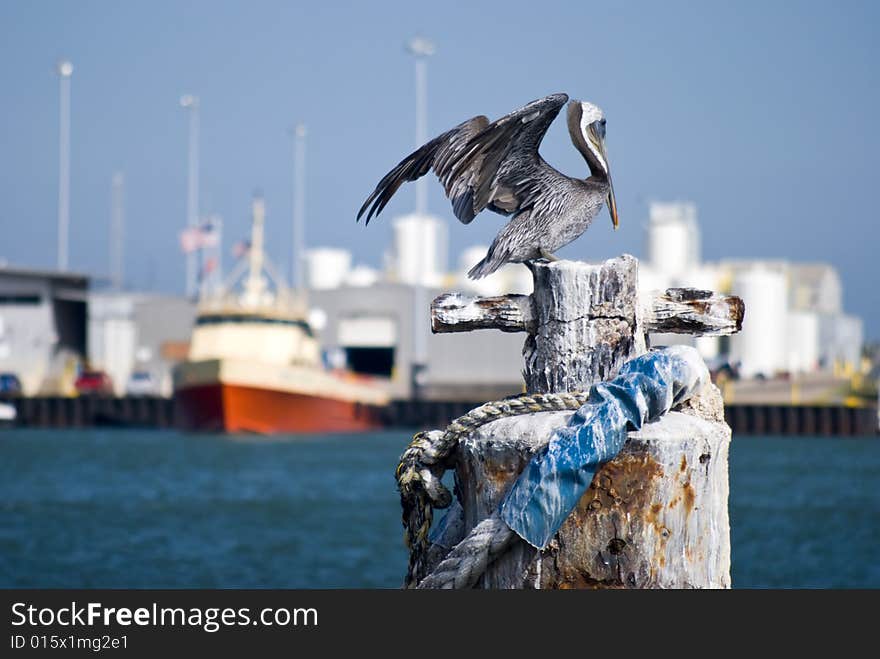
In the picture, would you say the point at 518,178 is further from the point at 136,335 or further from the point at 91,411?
the point at 136,335

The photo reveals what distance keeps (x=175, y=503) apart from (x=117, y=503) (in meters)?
1.24

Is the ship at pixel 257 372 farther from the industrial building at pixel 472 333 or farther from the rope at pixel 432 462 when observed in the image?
the rope at pixel 432 462

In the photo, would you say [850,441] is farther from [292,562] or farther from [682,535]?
[682,535]

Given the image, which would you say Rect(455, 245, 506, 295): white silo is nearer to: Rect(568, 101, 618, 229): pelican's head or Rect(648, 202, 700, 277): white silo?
Rect(648, 202, 700, 277): white silo

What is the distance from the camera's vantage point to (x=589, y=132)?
5031 mm

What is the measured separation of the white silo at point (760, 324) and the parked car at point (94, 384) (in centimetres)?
2973

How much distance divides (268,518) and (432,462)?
26.1 metres

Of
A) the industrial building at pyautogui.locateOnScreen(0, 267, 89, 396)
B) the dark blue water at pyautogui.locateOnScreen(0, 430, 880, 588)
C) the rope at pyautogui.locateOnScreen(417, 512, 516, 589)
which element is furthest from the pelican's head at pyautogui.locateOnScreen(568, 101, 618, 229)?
the industrial building at pyautogui.locateOnScreen(0, 267, 89, 396)

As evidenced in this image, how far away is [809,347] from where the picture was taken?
82188 mm

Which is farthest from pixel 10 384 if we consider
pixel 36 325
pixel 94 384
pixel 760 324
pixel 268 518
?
pixel 268 518

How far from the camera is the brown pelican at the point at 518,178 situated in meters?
4.90

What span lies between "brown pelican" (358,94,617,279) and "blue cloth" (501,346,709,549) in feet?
2.58

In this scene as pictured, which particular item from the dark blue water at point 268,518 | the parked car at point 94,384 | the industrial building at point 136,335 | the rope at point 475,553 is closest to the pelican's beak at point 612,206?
the rope at point 475,553

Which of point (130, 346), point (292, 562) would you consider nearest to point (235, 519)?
point (292, 562)
